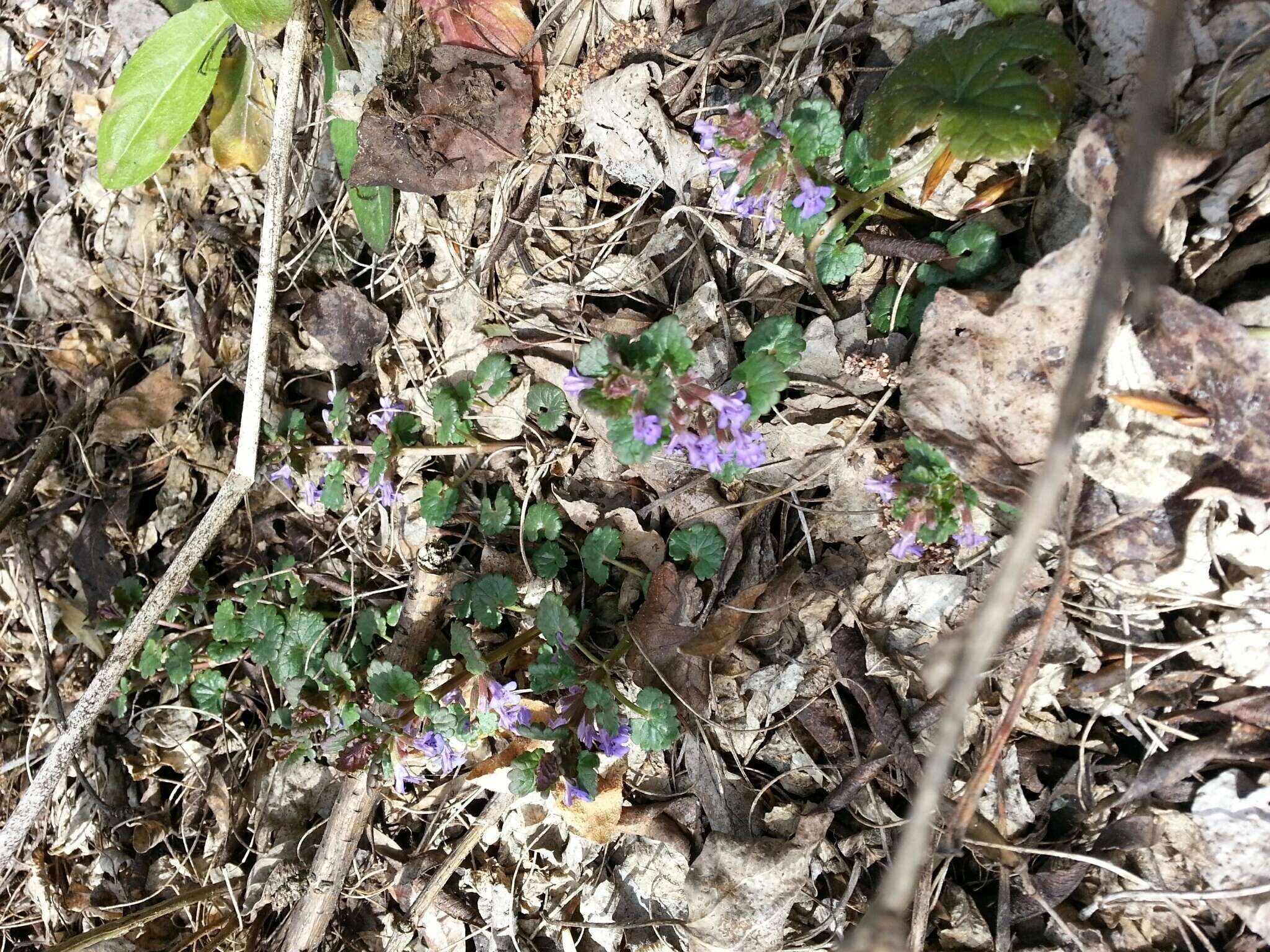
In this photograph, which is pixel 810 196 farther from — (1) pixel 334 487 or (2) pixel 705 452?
(1) pixel 334 487

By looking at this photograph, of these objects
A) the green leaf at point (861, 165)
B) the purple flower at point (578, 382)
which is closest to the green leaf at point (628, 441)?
the purple flower at point (578, 382)

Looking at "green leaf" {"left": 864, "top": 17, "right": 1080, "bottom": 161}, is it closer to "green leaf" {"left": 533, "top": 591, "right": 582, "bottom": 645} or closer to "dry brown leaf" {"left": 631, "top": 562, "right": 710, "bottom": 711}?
"dry brown leaf" {"left": 631, "top": 562, "right": 710, "bottom": 711}

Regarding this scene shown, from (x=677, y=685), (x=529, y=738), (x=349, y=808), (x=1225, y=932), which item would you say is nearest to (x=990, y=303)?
(x=677, y=685)

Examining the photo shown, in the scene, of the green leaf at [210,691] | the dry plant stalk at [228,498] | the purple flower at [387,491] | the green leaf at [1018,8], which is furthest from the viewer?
the green leaf at [210,691]

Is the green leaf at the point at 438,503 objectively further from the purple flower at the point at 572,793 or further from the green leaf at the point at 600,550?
the purple flower at the point at 572,793

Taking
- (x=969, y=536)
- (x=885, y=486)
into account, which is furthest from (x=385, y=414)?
(x=969, y=536)

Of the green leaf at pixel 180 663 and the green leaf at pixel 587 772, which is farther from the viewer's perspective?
the green leaf at pixel 180 663
